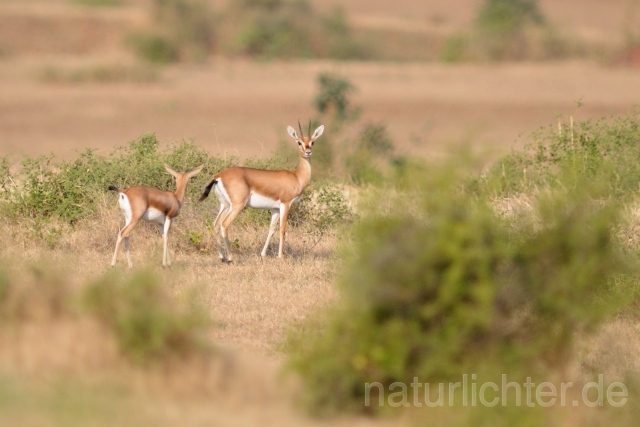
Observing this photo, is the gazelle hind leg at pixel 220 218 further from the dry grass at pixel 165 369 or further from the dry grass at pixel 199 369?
the dry grass at pixel 165 369

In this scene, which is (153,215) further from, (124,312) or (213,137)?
(213,137)

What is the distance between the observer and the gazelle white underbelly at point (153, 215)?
10.4 m

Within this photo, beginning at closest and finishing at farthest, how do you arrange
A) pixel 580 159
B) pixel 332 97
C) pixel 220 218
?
pixel 220 218 < pixel 580 159 < pixel 332 97

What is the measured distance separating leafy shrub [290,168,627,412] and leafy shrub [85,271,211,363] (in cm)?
74

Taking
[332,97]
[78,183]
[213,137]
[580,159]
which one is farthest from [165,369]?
[213,137]

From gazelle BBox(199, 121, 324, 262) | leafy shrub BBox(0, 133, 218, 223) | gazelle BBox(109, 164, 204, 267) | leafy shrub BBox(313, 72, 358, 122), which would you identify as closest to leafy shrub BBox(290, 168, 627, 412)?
gazelle BBox(109, 164, 204, 267)

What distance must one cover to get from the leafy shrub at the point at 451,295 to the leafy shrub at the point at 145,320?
0.74 m

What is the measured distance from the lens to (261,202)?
461 inches

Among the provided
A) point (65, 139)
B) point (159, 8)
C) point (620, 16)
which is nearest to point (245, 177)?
point (65, 139)

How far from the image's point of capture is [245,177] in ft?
37.8

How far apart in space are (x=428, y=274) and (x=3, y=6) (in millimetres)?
52644

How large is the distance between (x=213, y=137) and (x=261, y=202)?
43.6 feet

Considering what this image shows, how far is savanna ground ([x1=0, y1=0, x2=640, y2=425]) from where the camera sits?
6.28m

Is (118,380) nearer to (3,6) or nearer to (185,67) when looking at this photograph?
(185,67)
